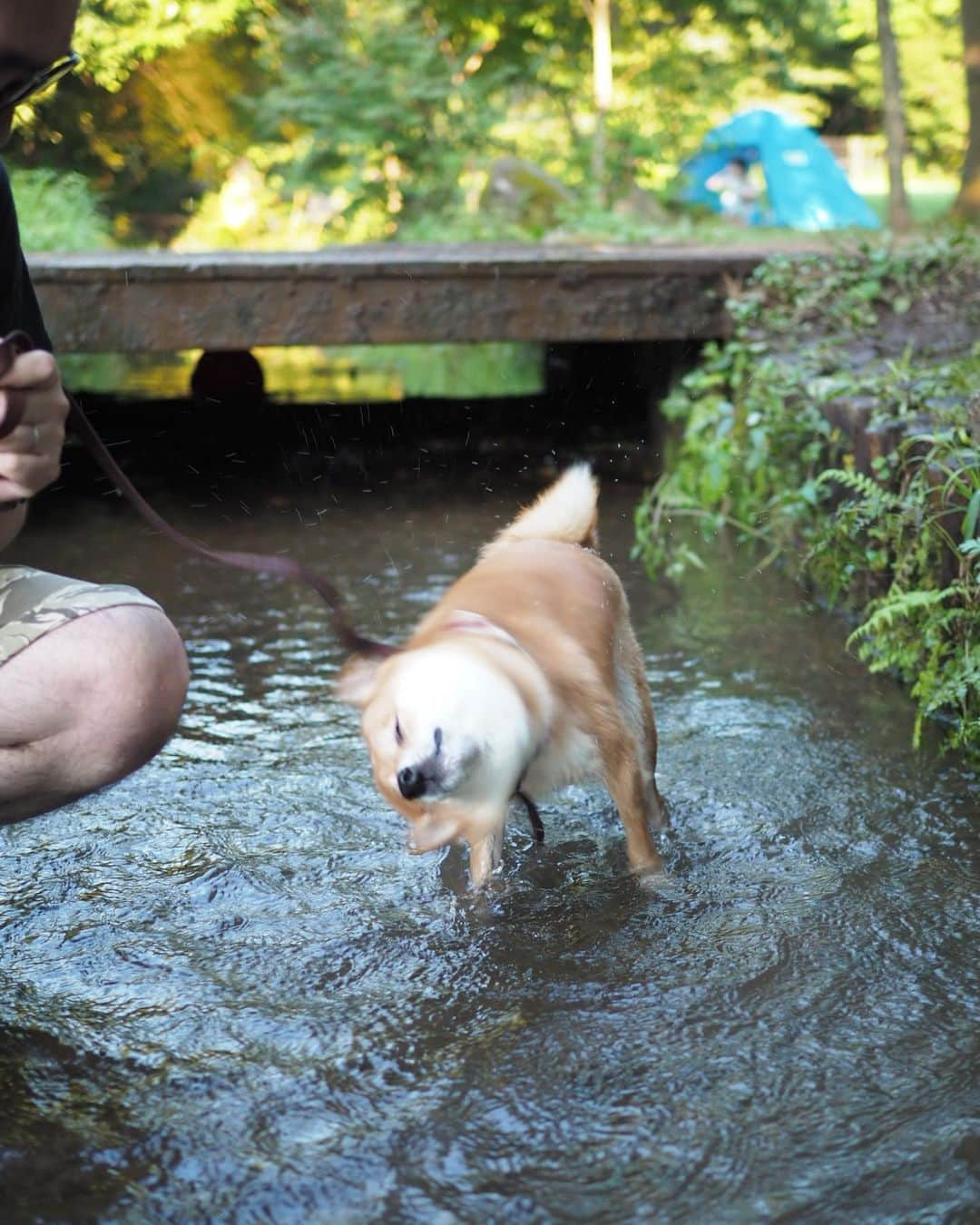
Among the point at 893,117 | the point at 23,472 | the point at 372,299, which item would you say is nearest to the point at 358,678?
the point at 23,472

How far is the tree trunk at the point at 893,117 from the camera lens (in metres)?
15.1

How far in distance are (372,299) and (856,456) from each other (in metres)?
2.72

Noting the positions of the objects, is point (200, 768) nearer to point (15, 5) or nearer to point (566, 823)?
point (566, 823)

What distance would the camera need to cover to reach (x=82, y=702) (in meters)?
2.29

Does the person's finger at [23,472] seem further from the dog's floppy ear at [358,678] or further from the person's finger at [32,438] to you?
the dog's floppy ear at [358,678]

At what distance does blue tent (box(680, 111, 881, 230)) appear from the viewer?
21.1m

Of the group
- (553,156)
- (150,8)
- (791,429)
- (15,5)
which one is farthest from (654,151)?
(15,5)

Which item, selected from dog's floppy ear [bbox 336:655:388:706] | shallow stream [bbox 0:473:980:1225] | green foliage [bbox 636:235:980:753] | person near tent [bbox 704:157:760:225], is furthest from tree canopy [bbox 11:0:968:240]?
dog's floppy ear [bbox 336:655:388:706]

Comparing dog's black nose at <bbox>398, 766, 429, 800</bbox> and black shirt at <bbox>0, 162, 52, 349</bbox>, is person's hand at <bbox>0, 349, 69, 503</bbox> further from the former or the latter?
dog's black nose at <bbox>398, 766, 429, 800</bbox>

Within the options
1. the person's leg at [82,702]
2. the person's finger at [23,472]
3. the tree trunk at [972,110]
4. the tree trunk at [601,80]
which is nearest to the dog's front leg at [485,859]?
the person's leg at [82,702]

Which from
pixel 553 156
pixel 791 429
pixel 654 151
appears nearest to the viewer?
pixel 791 429

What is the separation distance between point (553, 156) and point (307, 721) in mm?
20182

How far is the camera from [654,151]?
69.9 feet

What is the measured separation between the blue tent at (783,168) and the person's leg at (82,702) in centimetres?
1981
